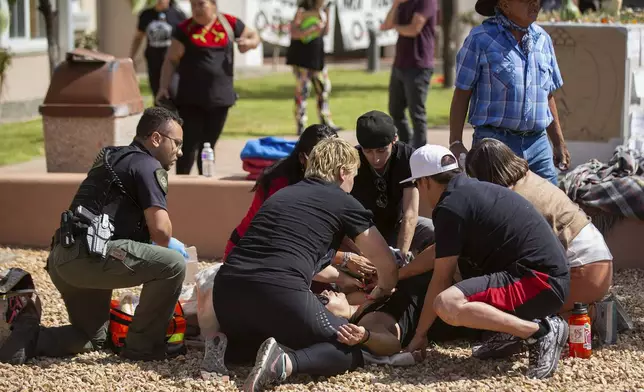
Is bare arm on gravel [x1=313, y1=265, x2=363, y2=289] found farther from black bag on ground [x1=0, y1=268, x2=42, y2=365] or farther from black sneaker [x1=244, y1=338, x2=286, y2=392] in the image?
black bag on ground [x1=0, y1=268, x2=42, y2=365]

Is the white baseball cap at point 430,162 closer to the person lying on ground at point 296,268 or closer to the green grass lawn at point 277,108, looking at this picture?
the person lying on ground at point 296,268

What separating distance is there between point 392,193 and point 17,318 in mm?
2104

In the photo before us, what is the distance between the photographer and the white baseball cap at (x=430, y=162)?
548 centimetres

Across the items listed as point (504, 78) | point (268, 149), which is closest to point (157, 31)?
point (268, 149)

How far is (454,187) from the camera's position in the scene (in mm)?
5379

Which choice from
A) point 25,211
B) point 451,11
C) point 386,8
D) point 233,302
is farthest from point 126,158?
point 386,8

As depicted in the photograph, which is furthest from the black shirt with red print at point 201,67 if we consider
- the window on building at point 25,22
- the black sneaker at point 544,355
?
the window on building at point 25,22

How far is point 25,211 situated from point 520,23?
3.92 metres

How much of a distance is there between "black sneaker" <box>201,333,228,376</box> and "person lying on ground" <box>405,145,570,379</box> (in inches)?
39.2

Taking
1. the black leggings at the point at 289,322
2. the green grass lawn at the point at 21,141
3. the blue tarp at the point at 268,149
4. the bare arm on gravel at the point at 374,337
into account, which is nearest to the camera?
the black leggings at the point at 289,322

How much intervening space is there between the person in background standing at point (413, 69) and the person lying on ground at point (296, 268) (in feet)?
15.5

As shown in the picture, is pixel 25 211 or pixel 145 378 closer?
pixel 145 378

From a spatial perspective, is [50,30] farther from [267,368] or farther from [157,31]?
[267,368]

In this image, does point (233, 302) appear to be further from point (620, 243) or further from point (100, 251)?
point (620, 243)
